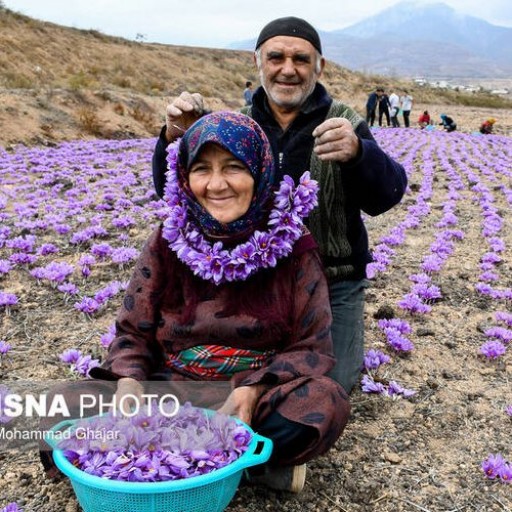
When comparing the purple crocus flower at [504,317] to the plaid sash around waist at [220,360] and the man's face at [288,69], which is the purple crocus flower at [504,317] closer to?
the man's face at [288,69]

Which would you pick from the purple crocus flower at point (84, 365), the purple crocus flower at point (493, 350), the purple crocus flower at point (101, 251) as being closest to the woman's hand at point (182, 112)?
the purple crocus flower at point (84, 365)

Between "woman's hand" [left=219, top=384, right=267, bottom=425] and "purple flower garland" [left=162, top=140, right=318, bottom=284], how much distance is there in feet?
1.43

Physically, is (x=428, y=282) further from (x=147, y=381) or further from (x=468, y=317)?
(x=147, y=381)

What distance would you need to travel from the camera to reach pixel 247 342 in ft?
7.71

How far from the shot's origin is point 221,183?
2234mm

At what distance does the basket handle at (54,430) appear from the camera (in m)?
1.95

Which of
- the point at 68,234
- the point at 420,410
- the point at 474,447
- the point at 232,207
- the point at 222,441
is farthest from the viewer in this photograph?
the point at 68,234

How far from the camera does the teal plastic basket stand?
161cm

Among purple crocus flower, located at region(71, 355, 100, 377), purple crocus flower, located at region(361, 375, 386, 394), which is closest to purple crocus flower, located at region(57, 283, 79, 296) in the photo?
purple crocus flower, located at region(71, 355, 100, 377)

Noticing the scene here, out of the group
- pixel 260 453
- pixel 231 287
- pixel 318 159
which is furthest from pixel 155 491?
pixel 318 159

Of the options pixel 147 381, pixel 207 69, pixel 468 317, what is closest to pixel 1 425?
pixel 147 381

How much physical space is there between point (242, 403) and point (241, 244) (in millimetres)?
621

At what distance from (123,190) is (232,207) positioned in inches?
268

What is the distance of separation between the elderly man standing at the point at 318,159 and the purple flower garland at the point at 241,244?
0.45 meters
